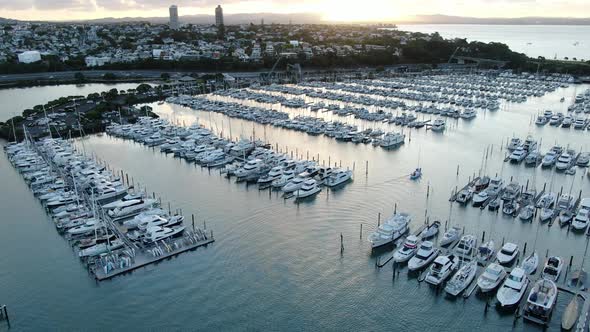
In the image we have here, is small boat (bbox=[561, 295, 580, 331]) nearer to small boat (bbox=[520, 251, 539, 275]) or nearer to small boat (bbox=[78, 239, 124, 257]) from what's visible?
small boat (bbox=[520, 251, 539, 275])

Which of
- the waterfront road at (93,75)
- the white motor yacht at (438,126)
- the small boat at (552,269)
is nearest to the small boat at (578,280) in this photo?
the small boat at (552,269)

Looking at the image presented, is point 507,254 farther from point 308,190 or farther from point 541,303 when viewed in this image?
point 308,190

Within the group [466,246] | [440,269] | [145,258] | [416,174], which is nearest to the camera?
[440,269]

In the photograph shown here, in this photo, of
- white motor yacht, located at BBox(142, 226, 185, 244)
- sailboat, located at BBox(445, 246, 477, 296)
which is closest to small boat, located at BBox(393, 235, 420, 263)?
sailboat, located at BBox(445, 246, 477, 296)

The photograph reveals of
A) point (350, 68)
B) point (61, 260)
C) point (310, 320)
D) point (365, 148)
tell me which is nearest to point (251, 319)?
point (310, 320)

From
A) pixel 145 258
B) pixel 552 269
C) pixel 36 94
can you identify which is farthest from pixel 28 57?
pixel 552 269
